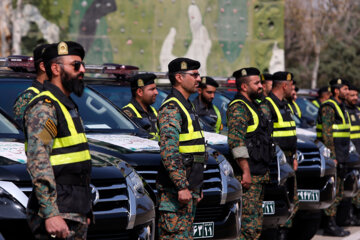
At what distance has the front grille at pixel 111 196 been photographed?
5078 mm

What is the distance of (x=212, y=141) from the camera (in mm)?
7926

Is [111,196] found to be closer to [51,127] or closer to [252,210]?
[51,127]

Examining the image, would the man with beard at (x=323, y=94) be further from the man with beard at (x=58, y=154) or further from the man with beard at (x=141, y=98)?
the man with beard at (x=58, y=154)

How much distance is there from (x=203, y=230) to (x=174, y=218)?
0.66 m

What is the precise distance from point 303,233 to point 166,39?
Answer: 8.51 meters

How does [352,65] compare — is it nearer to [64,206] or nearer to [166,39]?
[166,39]

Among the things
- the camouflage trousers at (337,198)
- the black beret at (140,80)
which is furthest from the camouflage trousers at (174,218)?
the camouflage trousers at (337,198)

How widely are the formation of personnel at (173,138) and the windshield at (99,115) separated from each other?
0.76 feet

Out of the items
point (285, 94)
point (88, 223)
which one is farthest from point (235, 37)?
point (88, 223)

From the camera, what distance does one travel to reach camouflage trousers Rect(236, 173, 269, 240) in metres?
7.49

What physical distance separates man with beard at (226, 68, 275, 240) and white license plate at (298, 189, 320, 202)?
1.74 meters

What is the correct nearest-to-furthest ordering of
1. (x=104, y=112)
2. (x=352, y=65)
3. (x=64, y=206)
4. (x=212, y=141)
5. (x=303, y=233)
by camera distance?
(x=64, y=206) < (x=104, y=112) < (x=212, y=141) < (x=303, y=233) < (x=352, y=65)

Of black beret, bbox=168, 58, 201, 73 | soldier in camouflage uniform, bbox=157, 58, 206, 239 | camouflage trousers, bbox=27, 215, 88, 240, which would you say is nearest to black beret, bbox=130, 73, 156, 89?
black beret, bbox=168, 58, 201, 73

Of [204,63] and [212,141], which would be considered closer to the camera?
[212,141]
